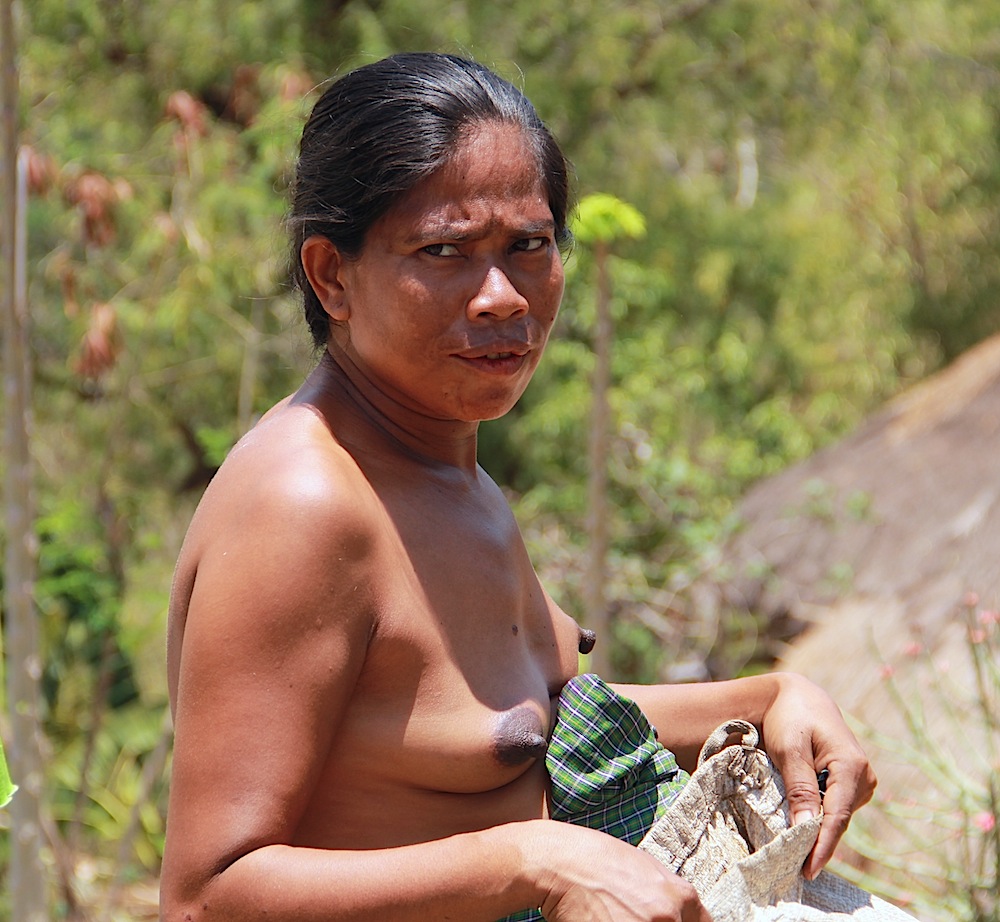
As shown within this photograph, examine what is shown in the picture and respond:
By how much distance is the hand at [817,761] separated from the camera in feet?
5.04

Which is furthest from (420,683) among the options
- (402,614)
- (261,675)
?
(261,675)

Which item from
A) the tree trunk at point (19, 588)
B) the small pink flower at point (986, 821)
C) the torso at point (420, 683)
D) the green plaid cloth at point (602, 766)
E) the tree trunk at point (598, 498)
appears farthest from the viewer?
the tree trunk at point (598, 498)

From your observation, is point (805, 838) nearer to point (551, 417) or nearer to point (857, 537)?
point (857, 537)

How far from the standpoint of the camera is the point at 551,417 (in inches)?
284

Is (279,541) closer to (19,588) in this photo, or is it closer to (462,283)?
(462,283)

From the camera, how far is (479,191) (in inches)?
56.4

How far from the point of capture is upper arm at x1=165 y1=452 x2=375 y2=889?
1.21 metres

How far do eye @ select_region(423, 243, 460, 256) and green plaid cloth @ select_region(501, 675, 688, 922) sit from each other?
504 millimetres

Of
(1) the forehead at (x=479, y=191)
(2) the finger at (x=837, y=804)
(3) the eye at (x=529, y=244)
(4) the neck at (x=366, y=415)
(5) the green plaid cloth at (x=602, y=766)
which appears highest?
(1) the forehead at (x=479, y=191)

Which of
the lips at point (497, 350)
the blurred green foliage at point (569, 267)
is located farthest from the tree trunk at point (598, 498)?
the lips at point (497, 350)

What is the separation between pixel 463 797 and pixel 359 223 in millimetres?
622

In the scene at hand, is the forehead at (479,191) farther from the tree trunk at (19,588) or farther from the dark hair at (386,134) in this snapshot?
the tree trunk at (19,588)

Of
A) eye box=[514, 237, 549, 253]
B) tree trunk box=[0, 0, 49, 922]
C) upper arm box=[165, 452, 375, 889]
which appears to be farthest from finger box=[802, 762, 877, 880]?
tree trunk box=[0, 0, 49, 922]

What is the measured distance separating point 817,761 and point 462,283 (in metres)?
0.73
